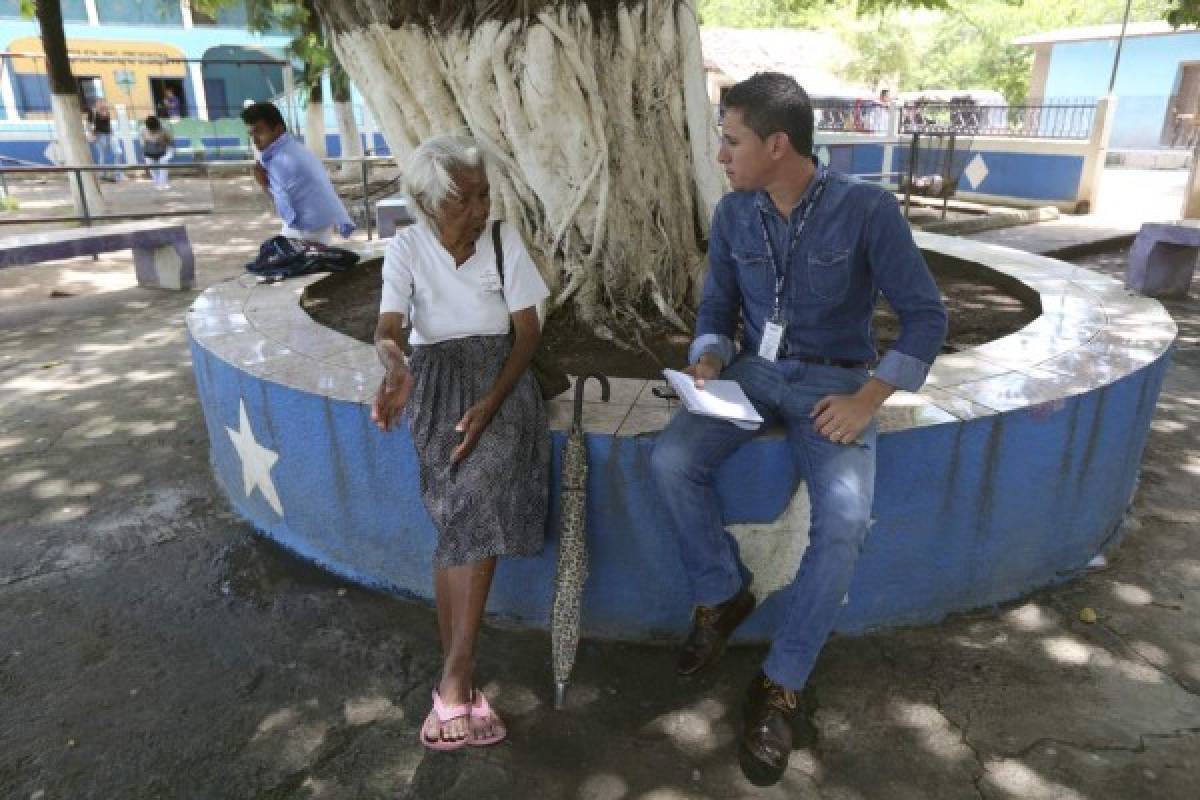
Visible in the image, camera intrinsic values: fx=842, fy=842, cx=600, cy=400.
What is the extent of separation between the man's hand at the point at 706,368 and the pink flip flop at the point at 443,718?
114 centimetres

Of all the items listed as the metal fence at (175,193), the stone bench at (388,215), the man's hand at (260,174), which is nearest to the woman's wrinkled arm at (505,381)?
the man's hand at (260,174)

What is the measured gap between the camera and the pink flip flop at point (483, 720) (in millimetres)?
2262

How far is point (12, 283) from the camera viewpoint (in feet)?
27.4

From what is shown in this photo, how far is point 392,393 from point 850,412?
1240mm

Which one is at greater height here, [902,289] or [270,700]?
[902,289]

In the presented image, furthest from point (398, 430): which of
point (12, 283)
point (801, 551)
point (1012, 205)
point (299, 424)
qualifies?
point (1012, 205)

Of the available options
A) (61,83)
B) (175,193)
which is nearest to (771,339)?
(61,83)

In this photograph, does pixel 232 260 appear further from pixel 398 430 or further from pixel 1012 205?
pixel 1012 205

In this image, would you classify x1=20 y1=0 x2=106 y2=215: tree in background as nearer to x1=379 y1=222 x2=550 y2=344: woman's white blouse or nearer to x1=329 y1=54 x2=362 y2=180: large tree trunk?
x1=329 y1=54 x2=362 y2=180: large tree trunk

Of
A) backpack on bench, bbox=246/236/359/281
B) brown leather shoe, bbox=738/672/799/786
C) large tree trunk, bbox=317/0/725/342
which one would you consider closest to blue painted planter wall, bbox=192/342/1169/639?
brown leather shoe, bbox=738/672/799/786

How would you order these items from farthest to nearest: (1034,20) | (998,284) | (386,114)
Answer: (1034,20) → (998,284) → (386,114)

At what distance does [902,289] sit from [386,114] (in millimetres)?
2526

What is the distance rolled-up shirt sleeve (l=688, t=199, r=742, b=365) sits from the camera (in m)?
2.58

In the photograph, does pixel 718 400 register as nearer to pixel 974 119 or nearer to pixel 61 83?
pixel 61 83
